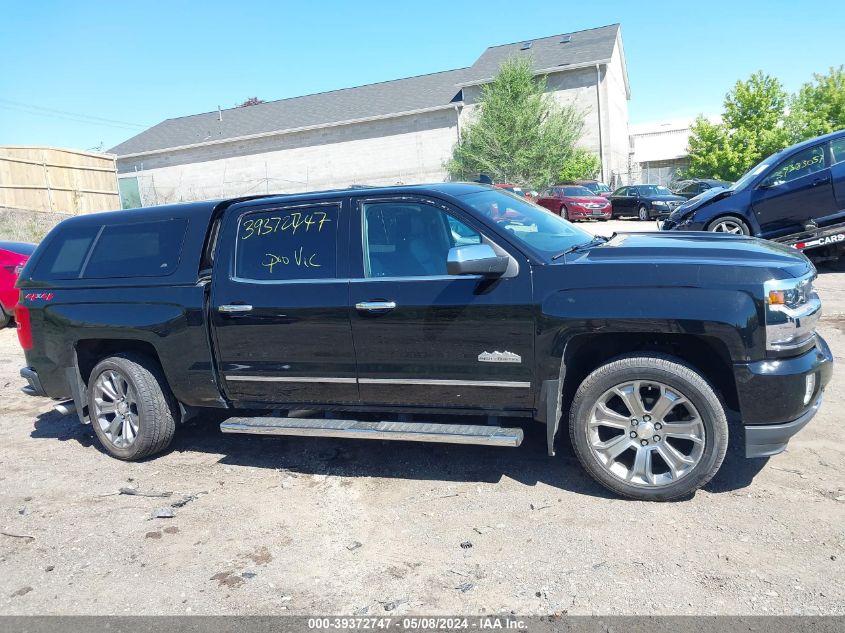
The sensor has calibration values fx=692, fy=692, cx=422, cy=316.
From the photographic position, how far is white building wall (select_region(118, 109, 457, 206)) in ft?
126

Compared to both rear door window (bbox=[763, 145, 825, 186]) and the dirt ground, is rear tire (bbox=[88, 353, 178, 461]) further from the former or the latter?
rear door window (bbox=[763, 145, 825, 186])

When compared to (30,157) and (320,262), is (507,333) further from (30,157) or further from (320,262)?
(30,157)

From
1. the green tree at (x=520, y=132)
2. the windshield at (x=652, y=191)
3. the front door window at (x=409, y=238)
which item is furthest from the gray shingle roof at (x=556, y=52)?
the front door window at (x=409, y=238)

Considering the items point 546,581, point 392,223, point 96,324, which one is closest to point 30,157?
point 96,324

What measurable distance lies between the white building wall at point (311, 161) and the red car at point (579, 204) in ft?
44.7

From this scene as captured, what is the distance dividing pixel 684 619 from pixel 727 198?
9.47m

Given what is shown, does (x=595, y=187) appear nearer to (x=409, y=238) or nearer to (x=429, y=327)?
(x=409, y=238)

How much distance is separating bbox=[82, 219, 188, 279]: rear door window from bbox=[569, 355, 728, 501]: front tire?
3.08 m

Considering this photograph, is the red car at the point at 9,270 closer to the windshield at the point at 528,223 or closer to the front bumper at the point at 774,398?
the windshield at the point at 528,223

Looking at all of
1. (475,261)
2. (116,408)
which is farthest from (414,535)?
(116,408)

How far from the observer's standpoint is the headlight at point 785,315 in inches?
143

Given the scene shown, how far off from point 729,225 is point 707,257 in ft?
25.8

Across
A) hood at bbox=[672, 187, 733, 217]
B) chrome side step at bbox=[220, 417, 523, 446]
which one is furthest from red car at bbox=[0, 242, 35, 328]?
hood at bbox=[672, 187, 733, 217]

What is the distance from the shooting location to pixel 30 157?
23.6 m
